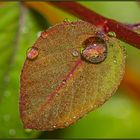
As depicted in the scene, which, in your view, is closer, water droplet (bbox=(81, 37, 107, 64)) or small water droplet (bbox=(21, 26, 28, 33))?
water droplet (bbox=(81, 37, 107, 64))

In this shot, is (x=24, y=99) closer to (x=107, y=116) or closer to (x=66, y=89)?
(x=66, y=89)

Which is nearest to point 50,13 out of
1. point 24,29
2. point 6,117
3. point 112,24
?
point 24,29

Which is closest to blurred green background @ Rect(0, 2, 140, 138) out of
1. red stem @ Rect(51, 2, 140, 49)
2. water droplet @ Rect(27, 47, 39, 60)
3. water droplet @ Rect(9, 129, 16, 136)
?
water droplet @ Rect(9, 129, 16, 136)

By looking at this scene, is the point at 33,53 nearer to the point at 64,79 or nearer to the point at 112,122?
the point at 64,79

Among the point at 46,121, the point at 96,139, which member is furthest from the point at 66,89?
the point at 96,139

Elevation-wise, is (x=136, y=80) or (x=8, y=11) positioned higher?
(x=8, y=11)

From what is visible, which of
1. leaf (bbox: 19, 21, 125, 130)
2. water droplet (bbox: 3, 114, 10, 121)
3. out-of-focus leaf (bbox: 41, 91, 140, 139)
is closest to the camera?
leaf (bbox: 19, 21, 125, 130)

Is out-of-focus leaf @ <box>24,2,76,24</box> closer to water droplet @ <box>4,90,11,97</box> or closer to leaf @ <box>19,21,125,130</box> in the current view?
water droplet @ <box>4,90,11,97</box>
